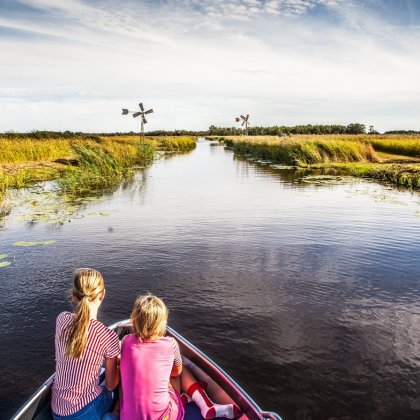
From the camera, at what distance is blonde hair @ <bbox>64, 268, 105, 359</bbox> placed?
3236mm

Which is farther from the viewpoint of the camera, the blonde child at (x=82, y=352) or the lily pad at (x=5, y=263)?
the lily pad at (x=5, y=263)

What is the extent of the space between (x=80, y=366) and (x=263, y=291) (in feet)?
16.3

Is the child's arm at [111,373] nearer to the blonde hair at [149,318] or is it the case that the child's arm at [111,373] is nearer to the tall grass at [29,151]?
the blonde hair at [149,318]

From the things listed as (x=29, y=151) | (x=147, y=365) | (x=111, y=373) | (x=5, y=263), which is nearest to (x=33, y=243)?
(x=5, y=263)

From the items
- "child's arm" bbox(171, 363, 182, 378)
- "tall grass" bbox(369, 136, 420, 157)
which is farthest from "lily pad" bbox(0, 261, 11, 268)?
"tall grass" bbox(369, 136, 420, 157)

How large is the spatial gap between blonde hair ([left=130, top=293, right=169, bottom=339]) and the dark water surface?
7.49 ft

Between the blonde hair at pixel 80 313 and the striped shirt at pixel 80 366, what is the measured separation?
0.20 ft

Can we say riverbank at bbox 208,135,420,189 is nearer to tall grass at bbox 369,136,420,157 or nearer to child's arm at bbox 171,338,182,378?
tall grass at bbox 369,136,420,157

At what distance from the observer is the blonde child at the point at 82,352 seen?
10.7 ft

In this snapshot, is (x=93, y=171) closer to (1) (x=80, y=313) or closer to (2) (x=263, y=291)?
(2) (x=263, y=291)

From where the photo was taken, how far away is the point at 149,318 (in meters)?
3.21

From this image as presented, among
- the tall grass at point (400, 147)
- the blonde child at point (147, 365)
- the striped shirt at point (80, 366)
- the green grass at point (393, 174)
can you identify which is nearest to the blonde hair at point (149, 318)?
the blonde child at point (147, 365)

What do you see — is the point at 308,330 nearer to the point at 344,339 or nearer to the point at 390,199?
the point at 344,339

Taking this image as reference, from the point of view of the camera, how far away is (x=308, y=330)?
632 centimetres
